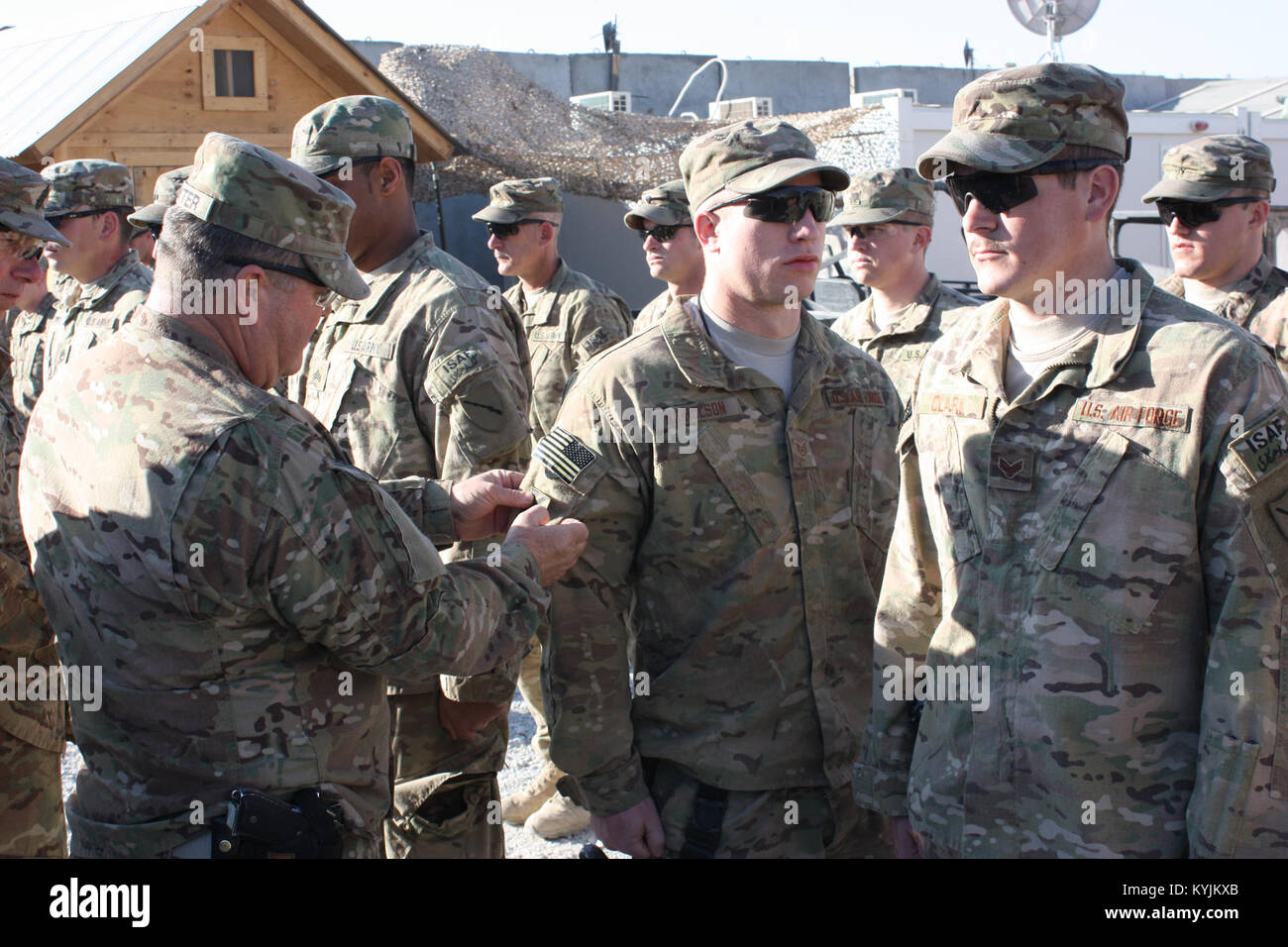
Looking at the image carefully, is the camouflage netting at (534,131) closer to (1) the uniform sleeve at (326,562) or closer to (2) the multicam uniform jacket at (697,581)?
(2) the multicam uniform jacket at (697,581)

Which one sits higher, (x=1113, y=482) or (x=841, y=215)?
(x=841, y=215)

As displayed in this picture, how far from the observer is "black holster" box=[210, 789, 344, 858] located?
2361mm

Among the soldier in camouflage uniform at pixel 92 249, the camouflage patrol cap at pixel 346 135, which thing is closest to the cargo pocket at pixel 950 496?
the camouflage patrol cap at pixel 346 135

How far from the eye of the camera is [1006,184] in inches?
97.3

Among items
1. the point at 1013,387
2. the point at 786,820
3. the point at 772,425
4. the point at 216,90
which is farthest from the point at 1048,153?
the point at 216,90

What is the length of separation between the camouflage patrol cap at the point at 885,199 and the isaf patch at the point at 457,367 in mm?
2748

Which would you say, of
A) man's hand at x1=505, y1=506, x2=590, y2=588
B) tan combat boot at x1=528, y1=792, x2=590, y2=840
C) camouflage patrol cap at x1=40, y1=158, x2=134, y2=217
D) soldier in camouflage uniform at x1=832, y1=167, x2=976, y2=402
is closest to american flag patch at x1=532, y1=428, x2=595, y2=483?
man's hand at x1=505, y1=506, x2=590, y2=588

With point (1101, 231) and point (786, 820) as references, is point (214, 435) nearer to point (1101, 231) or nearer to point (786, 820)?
point (786, 820)

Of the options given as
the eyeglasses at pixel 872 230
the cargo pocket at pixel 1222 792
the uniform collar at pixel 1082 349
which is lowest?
the cargo pocket at pixel 1222 792

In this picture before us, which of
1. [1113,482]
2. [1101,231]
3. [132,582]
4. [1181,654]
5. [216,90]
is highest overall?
[216,90]

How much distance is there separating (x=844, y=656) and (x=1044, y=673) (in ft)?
2.41

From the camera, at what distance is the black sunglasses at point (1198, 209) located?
5.39m

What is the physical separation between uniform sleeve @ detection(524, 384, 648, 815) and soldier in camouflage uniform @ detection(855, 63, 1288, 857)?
65 centimetres

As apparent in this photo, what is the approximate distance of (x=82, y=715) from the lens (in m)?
2.55
